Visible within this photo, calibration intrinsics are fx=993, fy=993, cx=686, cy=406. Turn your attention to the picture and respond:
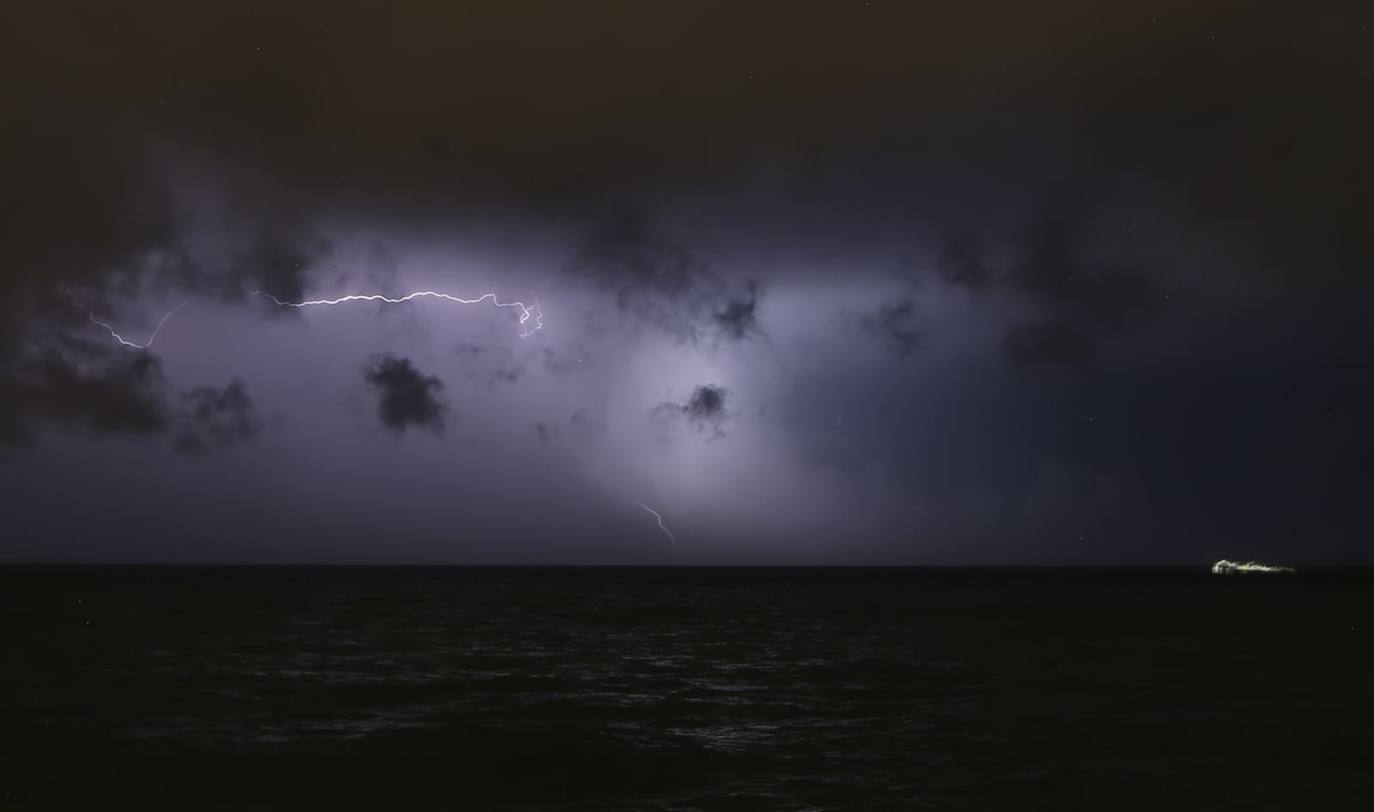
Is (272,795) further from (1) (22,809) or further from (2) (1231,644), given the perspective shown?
(2) (1231,644)

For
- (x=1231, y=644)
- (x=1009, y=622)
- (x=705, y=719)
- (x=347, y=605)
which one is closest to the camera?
(x=705, y=719)

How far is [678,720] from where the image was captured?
24.6 m

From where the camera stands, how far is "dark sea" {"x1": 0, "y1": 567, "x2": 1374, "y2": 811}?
59.0 ft

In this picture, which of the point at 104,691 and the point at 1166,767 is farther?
the point at 104,691

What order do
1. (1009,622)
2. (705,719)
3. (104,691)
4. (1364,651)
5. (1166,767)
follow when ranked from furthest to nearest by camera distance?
(1009,622) < (1364,651) < (104,691) < (705,719) < (1166,767)

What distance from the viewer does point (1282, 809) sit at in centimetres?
1728

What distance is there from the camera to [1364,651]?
43938 millimetres

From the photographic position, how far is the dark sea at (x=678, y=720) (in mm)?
17969

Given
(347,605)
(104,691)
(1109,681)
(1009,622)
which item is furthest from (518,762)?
(347,605)

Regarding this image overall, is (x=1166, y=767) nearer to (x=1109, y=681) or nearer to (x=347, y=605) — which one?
(x=1109, y=681)

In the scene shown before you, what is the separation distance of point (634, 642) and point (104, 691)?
75.3 ft

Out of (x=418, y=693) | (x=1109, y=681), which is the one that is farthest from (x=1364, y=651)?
(x=418, y=693)

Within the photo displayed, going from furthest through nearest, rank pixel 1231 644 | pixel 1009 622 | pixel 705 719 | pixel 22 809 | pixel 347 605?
pixel 347 605, pixel 1009 622, pixel 1231 644, pixel 705 719, pixel 22 809

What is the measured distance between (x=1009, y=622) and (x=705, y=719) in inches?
1733
